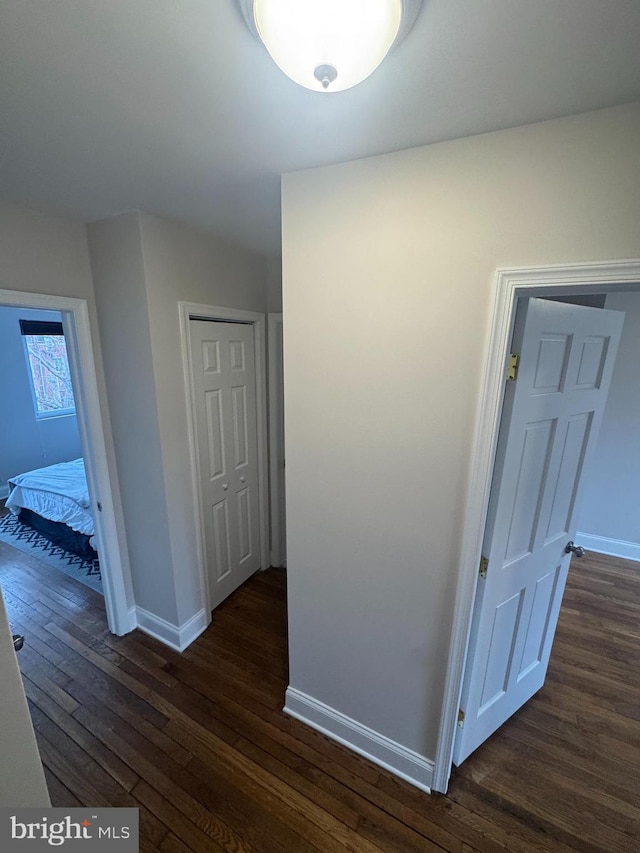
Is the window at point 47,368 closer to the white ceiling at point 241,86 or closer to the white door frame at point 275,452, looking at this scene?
the white door frame at point 275,452

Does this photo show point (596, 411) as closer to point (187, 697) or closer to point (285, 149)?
point (285, 149)

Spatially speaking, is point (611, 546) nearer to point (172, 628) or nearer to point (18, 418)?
point (172, 628)

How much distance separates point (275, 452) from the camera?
9.20 ft

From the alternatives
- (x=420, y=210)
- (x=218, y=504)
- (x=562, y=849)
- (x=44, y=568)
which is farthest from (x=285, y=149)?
(x=44, y=568)

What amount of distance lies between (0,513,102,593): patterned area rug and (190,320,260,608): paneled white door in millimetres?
1128

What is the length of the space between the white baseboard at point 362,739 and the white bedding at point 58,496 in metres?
2.14

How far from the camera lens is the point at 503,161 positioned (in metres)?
1.02

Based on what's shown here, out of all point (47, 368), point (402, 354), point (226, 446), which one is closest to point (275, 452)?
point (226, 446)

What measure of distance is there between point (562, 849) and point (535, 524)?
47.3 inches

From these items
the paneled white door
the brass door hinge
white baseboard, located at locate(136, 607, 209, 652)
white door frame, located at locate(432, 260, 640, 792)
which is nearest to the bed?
white baseboard, located at locate(136, 607, 209, 652)

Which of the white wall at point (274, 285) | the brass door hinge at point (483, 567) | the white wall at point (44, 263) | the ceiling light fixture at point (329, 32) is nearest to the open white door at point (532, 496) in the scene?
the brass door hinge at point (483, 567)

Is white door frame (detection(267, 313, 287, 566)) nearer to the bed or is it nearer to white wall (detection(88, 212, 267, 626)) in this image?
Result: white wall (detection(88, 212, 267, 626))

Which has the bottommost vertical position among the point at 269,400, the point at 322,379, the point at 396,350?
the point at 269,400

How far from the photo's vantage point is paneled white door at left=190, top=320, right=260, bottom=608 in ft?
7.10
